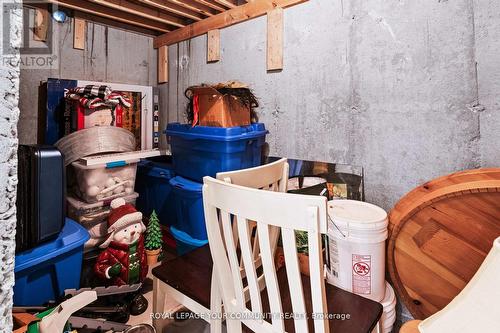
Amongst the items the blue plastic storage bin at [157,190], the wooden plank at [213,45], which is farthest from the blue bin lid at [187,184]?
the wooden plank at [213,45]

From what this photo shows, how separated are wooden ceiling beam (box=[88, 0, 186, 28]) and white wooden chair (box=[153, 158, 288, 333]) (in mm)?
2404

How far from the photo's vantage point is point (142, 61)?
333 cm

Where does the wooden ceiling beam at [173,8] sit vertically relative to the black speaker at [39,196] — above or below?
above

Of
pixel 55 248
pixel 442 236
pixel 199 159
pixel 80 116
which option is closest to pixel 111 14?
pixel 80 116

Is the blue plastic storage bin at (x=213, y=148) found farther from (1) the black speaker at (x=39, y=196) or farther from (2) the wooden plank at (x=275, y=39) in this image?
(1) the black speaker at (x=39, y=196)

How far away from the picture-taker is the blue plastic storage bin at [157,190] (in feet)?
8.74

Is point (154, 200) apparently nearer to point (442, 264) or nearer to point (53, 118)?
point (53, 118)

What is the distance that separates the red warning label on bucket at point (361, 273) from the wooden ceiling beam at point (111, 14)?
Result: 3163 millimetres

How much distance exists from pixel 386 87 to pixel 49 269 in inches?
93.8

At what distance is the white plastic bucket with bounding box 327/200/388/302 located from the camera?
52.4 inches

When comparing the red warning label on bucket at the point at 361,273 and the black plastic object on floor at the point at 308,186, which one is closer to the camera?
the red warning label on bucket at the point at 361,273

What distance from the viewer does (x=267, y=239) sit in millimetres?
846

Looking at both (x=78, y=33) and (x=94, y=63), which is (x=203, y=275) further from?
(x=78, y=33)

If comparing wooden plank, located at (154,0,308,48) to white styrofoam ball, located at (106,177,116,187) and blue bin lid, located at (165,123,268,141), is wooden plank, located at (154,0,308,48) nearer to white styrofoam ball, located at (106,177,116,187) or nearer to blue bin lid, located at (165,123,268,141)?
blue bin lid, located at (165,123,268,141)
